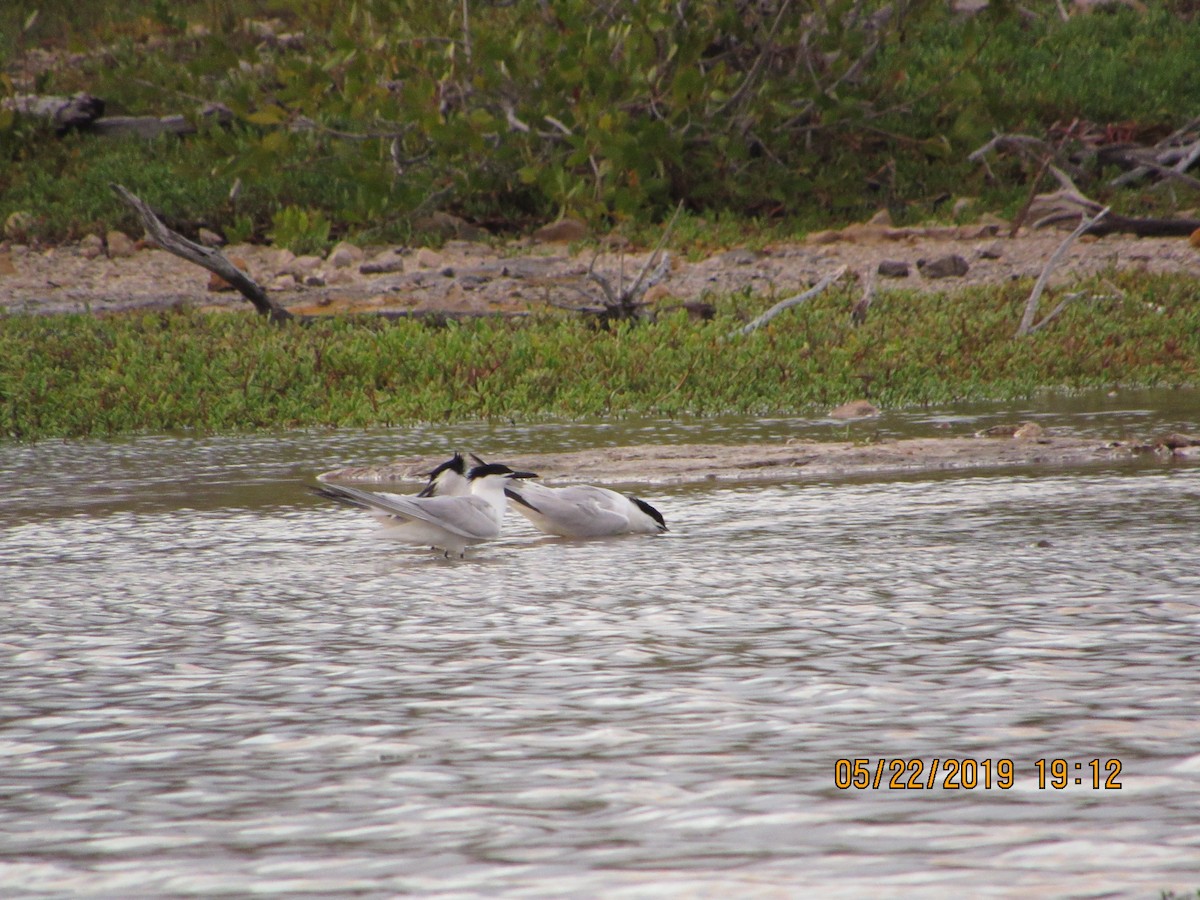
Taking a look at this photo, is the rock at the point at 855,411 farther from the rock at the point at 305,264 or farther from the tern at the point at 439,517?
the rock at the point at 305,264

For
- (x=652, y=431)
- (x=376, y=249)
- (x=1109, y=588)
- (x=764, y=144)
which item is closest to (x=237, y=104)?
(x=376, y=249)

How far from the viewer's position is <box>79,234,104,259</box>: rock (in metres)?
18.6

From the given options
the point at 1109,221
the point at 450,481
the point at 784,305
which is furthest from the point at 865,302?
the point at 450,481

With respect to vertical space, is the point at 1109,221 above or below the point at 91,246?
above

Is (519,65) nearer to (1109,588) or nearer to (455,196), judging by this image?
(455,196)

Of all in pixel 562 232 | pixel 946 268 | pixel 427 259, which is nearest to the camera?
pixel 946 268

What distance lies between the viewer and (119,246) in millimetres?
18656

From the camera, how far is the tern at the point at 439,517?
18.3 feet

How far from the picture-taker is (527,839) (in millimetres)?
2725

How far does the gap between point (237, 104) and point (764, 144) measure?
619 centimetres

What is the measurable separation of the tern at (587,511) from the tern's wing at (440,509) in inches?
10.2

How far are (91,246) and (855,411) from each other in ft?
36.3

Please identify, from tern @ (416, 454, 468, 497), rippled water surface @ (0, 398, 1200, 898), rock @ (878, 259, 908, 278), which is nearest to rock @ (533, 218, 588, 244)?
rock @ (878, 259, 908, 278)

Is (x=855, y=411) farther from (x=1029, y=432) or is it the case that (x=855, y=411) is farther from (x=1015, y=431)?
(x=1029, y=432)
